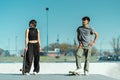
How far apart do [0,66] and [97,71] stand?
3726mm

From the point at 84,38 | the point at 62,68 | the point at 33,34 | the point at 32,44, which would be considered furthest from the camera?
the point at 62,68

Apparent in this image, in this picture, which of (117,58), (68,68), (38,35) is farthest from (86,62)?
(117,58)

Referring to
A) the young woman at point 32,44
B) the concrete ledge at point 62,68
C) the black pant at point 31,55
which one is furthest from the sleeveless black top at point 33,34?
the concrete ledge at point 62,68

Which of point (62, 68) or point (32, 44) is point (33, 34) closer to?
point (32, 44)

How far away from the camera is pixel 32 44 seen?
31.2 feet

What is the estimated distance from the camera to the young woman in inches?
368

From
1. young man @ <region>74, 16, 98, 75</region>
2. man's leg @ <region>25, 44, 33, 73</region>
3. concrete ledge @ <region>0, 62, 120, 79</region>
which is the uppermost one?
young man @ <region>74, 16, 98, 75</region>

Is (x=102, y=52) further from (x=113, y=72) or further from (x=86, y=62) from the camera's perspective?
(x=86, y=62)

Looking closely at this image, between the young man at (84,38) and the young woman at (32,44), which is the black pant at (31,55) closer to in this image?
the young woman at (32,44)

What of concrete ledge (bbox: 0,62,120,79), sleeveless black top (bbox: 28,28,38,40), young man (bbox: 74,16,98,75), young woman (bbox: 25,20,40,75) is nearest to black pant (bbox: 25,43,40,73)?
young woman (bbox: 25,20,40,75)

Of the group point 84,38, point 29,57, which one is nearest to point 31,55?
point 29,57

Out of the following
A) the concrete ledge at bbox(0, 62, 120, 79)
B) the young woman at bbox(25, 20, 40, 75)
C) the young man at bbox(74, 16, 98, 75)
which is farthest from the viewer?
the concrete ledge at bbox(0, 62, 120, 79)

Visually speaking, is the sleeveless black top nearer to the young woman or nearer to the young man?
the young woman

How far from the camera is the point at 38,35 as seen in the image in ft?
31.0
